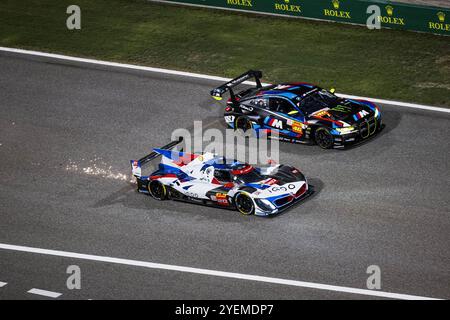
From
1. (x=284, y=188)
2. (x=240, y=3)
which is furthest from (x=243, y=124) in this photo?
(x=240, y=3)

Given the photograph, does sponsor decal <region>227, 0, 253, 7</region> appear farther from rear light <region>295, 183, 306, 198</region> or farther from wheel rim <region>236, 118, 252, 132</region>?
rear light <region>295, 183, 306, 198</region>

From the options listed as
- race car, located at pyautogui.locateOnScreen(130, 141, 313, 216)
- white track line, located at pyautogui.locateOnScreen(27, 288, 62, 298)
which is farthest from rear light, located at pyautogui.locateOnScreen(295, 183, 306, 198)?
white track line, located at pyautogui.locateOnScreen(27, 288, 62, 298)

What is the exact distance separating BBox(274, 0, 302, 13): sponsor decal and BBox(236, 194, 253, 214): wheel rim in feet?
Result: 48.2

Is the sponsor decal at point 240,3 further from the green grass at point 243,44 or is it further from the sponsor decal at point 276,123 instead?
the sponsor decal at point 276,123

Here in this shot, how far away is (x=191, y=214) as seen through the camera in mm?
23016

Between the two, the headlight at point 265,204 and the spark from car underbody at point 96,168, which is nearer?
the headlight at point 265,204

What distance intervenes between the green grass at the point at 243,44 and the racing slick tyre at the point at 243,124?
4.16 m

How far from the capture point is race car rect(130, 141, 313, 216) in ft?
73.4

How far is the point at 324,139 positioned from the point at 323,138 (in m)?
0.04

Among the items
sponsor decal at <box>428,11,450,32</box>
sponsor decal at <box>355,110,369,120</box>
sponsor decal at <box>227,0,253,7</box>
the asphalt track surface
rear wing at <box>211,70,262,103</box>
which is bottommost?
the asphalt track surface

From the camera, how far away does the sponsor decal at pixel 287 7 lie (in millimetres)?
35219

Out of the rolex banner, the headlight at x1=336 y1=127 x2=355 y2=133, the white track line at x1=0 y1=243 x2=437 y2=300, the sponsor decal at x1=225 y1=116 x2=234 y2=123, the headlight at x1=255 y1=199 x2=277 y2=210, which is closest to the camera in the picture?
the white track line at x1=0 y1=243 x2=437 y2=300

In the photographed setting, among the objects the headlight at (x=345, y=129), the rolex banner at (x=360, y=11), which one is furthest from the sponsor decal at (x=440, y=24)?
the headlight at (x=345, y=129)
